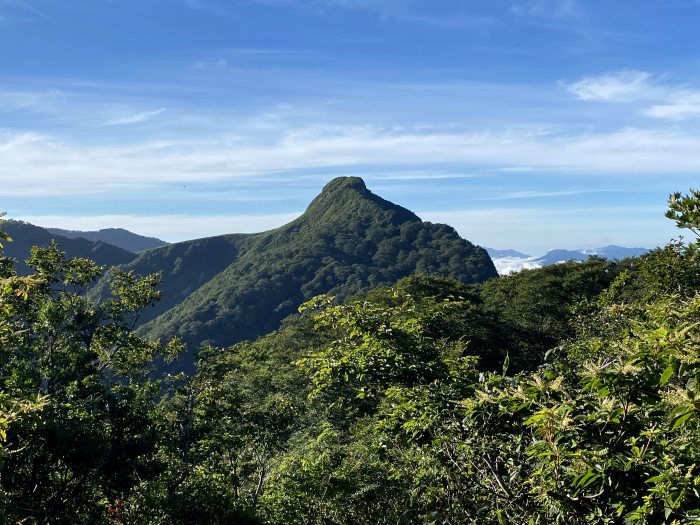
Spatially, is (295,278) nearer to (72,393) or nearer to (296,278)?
(296,278)

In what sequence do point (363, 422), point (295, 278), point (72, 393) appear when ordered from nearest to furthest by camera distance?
point (72, 393) → point (363, 422) → point (295, 278)

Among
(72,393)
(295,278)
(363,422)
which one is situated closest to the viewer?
(72,393)

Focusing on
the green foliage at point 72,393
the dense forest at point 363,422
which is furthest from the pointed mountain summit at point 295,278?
the dense forest at point 363,422

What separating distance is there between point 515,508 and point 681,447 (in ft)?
5.91

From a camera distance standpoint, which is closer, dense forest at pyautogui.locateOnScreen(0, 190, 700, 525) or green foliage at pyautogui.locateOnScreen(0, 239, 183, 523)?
dense forest at pyautogui.locateOnScreen(0, 190, 700, 525)

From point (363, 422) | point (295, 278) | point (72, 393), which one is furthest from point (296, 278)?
point (72, 393)

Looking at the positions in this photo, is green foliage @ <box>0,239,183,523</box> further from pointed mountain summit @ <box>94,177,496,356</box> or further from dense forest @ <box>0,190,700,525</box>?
pointed mountain summit @ <box>94,177,496,356</box>

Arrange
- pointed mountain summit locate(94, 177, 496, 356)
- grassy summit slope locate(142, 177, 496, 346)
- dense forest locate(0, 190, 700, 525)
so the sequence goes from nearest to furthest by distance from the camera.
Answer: dense forest locate(0, 190, 700, 525) → pointed mountain summit locate(94, 177, 496, 356) → grassy summit slope locate(142, 177, 496, 346)

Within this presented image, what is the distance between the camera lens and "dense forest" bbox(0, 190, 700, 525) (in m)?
3.58

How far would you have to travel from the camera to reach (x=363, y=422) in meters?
21.4

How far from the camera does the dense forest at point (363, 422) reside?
358 centimetres

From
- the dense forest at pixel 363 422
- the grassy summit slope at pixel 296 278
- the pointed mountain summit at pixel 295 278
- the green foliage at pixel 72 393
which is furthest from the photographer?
the grassy summit slope at pixel 296 278

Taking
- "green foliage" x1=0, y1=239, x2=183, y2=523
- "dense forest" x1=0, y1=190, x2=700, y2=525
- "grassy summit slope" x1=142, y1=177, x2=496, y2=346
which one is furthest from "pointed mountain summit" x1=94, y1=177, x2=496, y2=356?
"dense forest" x1=0, y1=190, x2=700, y2=525

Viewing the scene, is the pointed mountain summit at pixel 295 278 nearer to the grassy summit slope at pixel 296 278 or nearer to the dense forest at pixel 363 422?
the grassy summit slope at pixel 296 278
